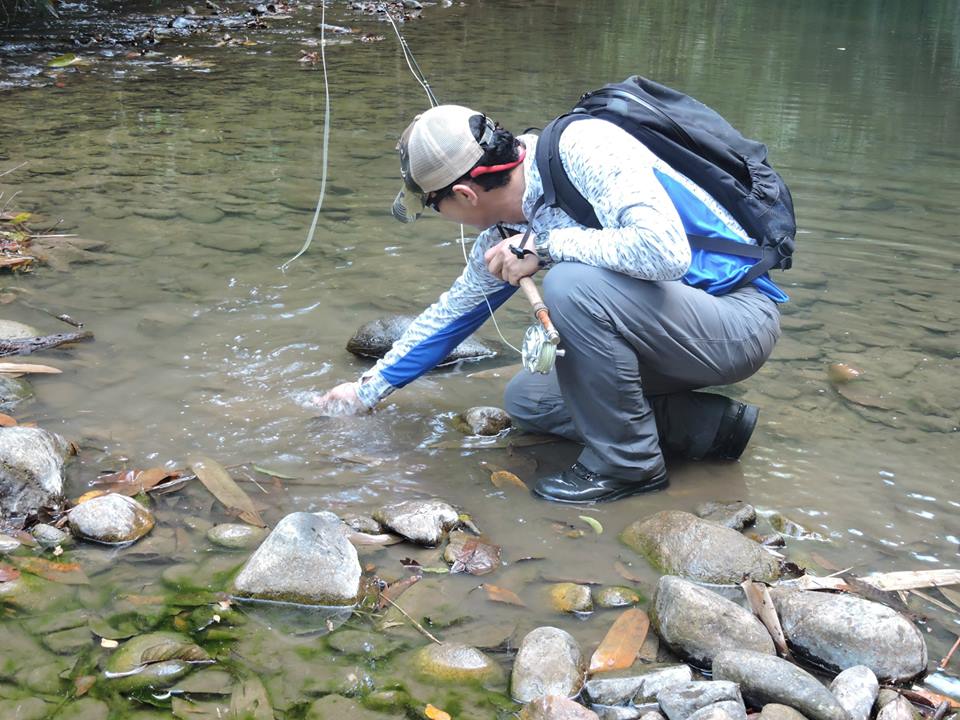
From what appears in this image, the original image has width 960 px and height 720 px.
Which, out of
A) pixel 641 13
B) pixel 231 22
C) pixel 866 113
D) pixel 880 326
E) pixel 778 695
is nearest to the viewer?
pixel 778 695

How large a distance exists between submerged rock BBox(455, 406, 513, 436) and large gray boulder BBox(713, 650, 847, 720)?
146 centimetres

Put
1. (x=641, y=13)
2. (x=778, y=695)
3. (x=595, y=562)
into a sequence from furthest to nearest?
(x=641, y=13), (x=595, y=562), (x=778, y=695)

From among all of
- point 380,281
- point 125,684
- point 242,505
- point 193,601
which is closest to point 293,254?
point 380,281

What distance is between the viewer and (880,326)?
14.6 feet

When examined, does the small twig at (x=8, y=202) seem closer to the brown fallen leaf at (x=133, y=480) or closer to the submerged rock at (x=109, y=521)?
the brown fallen leaf at (x=133, y=480)

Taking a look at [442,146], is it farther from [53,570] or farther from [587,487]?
[53,570]

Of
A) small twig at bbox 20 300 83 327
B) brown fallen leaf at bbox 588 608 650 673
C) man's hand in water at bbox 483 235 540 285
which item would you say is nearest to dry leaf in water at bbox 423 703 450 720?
brown fallen leaf at bbox 588 608 650 673

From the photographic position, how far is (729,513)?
2938 millimetres

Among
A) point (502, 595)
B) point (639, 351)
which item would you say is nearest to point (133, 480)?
point (502, 595)

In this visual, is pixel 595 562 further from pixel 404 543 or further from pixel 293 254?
pixel 293 254

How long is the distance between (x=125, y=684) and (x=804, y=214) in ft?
16.0

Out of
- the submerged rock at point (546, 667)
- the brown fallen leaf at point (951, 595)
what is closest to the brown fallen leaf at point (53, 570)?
the submerged rock at point (546, 667)

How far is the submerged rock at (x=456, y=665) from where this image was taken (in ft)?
7.47

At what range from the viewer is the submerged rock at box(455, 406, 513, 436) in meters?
3.54
